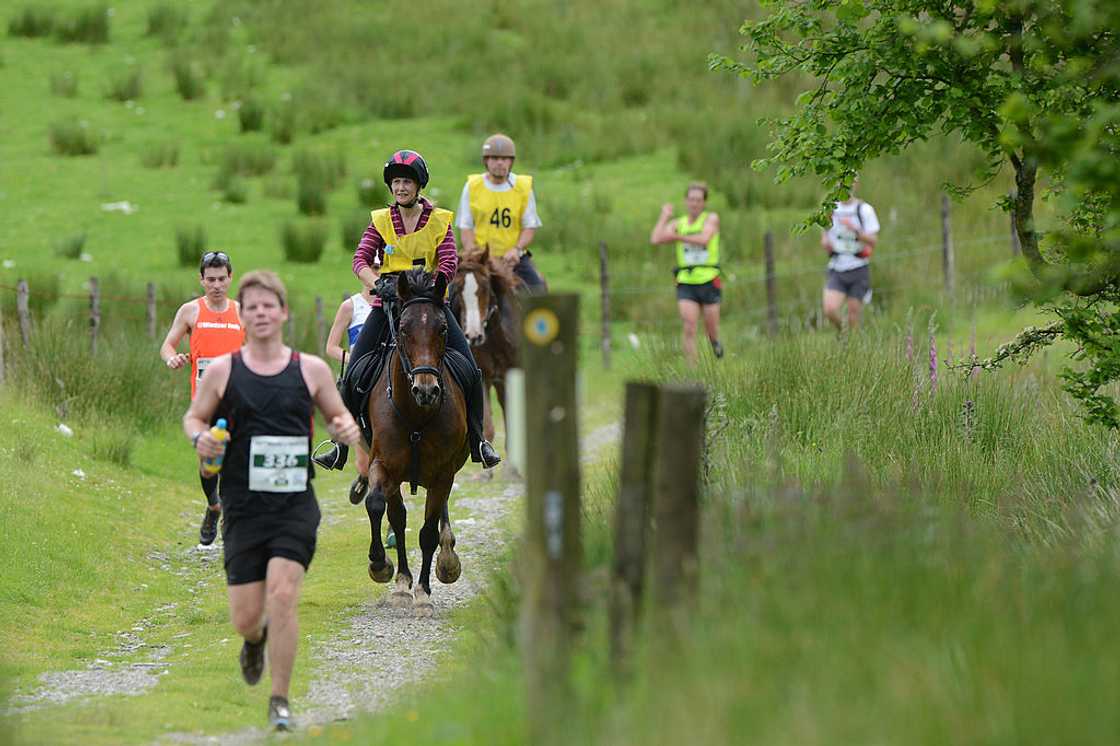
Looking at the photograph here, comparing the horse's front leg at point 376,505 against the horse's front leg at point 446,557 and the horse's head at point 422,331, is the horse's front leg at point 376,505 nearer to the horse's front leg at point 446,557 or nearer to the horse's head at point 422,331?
the horse's front leg at point 446,557

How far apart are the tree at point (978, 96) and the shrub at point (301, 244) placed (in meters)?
16.5

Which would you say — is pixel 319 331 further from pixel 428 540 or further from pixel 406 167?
pixel 428 540

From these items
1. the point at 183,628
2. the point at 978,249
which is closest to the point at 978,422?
the point at 183,628

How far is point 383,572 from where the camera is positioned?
10453 millimetres

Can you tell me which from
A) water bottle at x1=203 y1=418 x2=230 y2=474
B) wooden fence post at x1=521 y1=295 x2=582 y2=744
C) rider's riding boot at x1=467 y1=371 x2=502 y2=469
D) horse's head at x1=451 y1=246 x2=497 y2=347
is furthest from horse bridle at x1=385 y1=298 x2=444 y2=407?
wooden fence post at x1=521 y1=295 x2=582 y2=744

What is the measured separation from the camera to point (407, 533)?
12766 mm

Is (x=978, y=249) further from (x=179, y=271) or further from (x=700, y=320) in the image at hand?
(x=179, y=271)

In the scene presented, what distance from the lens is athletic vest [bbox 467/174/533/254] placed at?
1488cm

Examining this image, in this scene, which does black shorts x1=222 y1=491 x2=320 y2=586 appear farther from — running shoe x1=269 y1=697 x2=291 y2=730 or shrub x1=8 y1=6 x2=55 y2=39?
shrub x1=8 y1=6 x2=55 y2=39

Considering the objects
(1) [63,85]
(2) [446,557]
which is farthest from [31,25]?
(2) [446,557]

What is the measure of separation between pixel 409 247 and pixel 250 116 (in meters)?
23.0

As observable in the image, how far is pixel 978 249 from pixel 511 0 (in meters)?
20.6

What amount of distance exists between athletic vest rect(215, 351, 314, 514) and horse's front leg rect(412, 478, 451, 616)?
10.0 ft

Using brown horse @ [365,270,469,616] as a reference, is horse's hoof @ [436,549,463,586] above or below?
below
